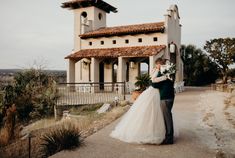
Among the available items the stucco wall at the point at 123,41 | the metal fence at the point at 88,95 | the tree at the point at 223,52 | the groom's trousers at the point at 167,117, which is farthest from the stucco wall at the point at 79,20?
the groom's trousers at the point at 167,117

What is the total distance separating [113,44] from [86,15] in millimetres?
5395

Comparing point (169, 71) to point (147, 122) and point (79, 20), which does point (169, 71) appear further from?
point (79, 20)

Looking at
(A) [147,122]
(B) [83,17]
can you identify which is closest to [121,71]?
(B) [83,17]

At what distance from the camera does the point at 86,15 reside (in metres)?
26.2

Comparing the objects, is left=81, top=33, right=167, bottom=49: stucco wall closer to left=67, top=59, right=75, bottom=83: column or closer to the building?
the building

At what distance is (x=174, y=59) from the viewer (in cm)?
2419

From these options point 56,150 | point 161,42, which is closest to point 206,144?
point 56,150

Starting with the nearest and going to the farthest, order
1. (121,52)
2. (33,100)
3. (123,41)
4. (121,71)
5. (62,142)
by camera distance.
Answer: (62,142)
(33,100)
(121,71)
(121,52)
(123,41)

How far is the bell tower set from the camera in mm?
25359

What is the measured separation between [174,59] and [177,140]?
1863cm

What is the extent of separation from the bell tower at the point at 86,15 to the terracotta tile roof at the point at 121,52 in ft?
7.86

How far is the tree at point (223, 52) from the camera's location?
1119 inches

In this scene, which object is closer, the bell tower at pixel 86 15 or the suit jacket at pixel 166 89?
the suit jacket at pixel 166 89

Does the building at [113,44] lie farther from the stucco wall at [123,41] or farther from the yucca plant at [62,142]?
the yucca plant at [62,142]
